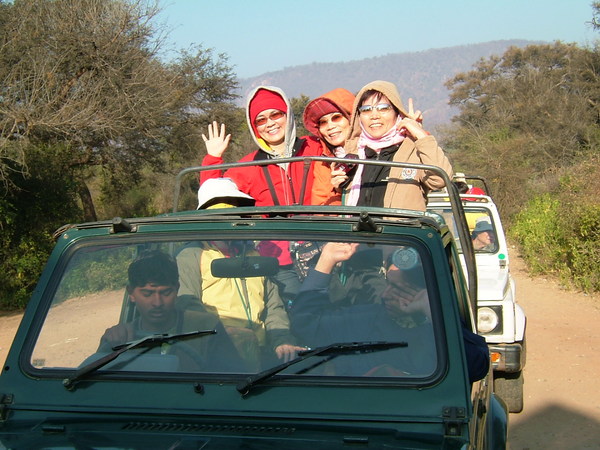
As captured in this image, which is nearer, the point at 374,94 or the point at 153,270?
the point at 153,270

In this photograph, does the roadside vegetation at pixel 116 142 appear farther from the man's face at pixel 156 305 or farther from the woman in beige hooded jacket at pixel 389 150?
the man's face at pixel 156 305

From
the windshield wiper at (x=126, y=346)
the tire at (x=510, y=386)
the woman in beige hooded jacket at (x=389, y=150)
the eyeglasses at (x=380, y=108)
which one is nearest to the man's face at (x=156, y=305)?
the windshield wiper at (x=126, y=346)

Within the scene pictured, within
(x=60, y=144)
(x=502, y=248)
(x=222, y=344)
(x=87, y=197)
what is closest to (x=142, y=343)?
(x=222, y=344)

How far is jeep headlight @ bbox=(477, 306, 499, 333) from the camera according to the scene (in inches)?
225

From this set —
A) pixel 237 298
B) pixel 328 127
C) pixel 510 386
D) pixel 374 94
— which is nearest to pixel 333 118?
pixel 328 127

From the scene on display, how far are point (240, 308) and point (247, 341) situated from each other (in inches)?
6.0

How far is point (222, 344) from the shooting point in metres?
2.63

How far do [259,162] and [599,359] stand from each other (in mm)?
5852

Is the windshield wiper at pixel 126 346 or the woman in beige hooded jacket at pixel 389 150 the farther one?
the woman in beige hooded jacket at pixel 389 150

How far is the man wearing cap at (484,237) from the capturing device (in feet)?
23.3

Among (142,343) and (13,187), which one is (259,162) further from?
(13,187)

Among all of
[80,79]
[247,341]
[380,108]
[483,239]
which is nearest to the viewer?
[247,341]

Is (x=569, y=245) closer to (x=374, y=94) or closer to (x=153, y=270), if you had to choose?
(x=374, y=94)

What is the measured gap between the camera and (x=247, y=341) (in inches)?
106
